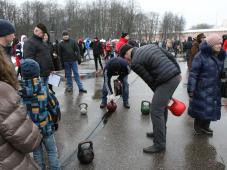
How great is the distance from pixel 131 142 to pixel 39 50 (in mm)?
2913

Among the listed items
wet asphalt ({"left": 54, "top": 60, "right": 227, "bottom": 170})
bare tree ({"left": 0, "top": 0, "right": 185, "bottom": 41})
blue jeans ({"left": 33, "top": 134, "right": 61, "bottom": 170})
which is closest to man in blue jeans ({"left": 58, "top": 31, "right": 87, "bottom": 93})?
wet asphalt ({"left": 54, "top": 60, "right": 227, "bottom": 170})

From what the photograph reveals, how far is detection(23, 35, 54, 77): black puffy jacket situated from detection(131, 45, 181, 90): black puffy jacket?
2840mm

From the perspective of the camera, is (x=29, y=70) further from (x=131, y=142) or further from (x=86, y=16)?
(x=86, y=16)

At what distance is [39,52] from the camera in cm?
672

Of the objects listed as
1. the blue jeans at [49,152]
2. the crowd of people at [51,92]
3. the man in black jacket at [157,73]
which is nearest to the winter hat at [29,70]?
the crowd of people at [51,92]

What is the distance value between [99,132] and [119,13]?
210ft

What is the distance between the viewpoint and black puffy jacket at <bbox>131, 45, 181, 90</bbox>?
4375mm

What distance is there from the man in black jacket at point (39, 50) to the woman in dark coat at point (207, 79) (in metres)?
3.11

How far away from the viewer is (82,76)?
13.2 metres

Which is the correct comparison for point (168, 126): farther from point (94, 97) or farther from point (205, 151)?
point (94, 97)

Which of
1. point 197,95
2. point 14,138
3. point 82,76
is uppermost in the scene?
point 14,138

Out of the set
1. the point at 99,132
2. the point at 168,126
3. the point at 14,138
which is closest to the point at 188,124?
the point at 168,126

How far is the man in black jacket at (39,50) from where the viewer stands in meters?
6.59

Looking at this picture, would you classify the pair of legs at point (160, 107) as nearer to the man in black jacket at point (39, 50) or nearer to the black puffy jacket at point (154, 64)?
the black puffy jacket at point (154, 64)
